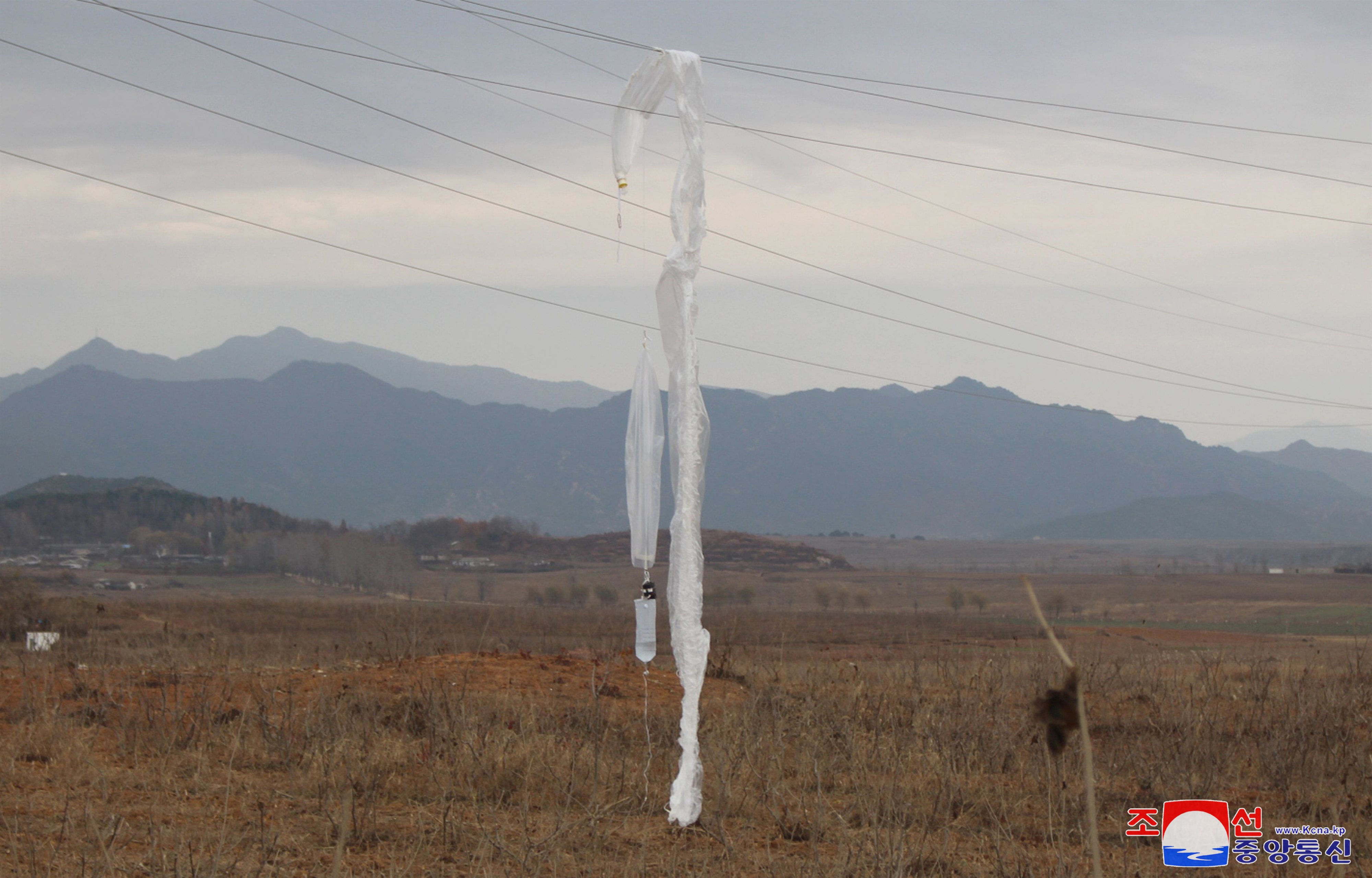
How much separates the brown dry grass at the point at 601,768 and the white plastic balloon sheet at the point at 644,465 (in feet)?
4.90

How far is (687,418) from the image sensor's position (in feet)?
25.6

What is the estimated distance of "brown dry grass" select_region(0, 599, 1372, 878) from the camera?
21.7 ft

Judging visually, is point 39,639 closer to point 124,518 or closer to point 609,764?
point 609,764

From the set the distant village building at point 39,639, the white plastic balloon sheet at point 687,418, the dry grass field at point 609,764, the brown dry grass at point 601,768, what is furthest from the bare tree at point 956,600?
the white plastic balloon sheet at point 687,418

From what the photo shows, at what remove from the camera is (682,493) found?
774 centimetres

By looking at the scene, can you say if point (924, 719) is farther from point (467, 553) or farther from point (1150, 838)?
point (467, 553)

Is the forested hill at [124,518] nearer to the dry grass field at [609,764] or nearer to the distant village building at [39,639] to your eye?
the distant village building at [39,639]

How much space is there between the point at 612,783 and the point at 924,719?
13.4 ft

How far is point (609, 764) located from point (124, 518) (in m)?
128

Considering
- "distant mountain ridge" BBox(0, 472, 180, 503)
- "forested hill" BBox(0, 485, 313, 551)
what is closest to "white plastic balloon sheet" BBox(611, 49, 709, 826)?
"forested hill" BBox(0, 485, 313, 551)

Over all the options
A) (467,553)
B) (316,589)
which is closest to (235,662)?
(316,589)

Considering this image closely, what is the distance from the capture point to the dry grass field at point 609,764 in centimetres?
662

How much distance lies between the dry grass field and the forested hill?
105 metres

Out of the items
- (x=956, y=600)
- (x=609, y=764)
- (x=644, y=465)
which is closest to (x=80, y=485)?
(x=956, y=600)
